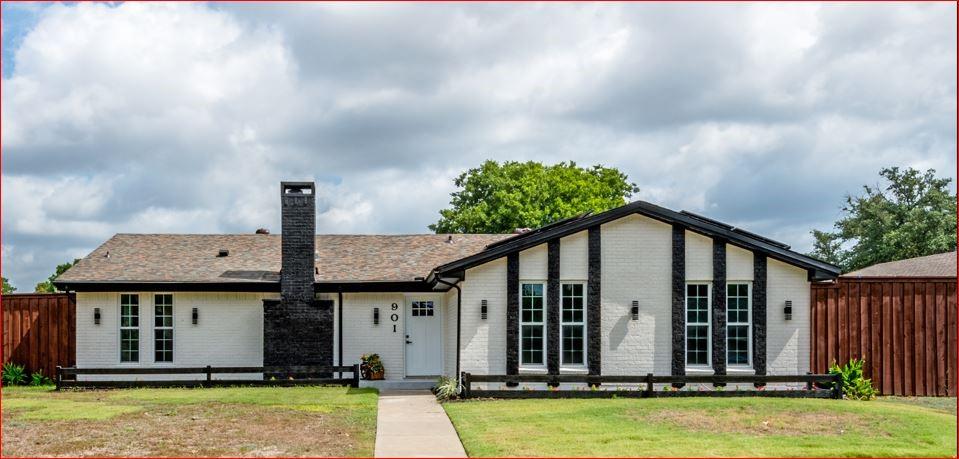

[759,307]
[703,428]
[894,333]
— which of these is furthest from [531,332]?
[894,333]

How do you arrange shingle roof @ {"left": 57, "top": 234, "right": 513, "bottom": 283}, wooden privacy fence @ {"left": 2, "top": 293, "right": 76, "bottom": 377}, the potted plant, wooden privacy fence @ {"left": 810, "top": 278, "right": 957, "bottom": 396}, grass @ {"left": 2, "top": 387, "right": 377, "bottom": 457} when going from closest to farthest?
grass @ {"left": 2, "top": 387, "right": 377, "bottom": 457} < wooden privacy fence @ {"left": 810, "top": 278, "right": 957, "bottom": 396} < the potted plant < shingle roof @ {"left": 57, "top": 234, "right": 513, "bottom": 283} < wooden privacy fence @ {"left": 2, "top": 293, "right": 76, "bottom": 377}

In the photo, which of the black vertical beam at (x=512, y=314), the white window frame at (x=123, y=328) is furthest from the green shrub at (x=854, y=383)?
the white window frame at (x=123, y=328)

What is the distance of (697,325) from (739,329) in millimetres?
872

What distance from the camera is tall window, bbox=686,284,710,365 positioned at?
19.7 metres

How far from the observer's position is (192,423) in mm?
14766

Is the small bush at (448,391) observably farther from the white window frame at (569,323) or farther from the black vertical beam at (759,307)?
the black vertical beam at (759,307)

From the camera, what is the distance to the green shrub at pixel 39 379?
2392cm

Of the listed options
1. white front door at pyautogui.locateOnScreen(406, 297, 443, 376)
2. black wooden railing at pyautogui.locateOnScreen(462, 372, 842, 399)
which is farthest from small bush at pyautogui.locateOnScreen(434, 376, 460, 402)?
white front door at pyautogui.locateOnScreen(406, 297, 443, 376)

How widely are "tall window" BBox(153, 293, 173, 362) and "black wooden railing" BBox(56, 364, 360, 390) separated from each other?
107cm

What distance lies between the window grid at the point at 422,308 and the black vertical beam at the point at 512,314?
4.63 meters

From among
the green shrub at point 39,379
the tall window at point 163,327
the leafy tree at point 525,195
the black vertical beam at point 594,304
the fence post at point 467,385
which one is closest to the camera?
the fence post at point 467,385

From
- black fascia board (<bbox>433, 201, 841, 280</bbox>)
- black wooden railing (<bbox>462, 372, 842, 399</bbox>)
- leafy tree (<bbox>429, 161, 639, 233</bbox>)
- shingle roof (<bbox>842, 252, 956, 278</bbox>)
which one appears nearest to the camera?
black wooden railing (<bbox>462, 372, 842, 399</bbox>)

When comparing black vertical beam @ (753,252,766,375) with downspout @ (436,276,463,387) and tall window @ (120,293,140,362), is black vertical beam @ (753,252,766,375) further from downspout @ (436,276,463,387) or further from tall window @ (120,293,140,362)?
tall window @ (120,293,140,362)

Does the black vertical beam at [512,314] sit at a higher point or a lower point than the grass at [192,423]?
higher
